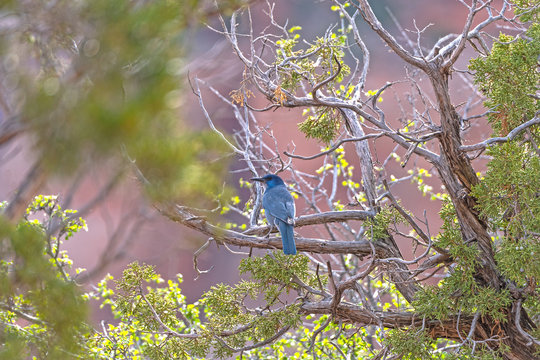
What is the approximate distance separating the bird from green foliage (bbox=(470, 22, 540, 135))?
4.57ft

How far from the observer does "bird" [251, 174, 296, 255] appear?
3.93 meters

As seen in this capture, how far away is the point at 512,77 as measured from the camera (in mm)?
3553

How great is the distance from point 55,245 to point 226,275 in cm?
370

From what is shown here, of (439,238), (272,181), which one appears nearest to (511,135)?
(439,238)

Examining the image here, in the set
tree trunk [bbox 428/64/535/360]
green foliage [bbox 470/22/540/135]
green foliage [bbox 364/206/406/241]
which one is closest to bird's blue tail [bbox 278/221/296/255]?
green foliage [bbox 364/206/406/241]

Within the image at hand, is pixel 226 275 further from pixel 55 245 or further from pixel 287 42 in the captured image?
pixel 287 42

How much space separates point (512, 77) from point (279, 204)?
5.35 ft

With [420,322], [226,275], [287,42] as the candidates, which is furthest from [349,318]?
[226,275]

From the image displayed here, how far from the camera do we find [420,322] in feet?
12.5

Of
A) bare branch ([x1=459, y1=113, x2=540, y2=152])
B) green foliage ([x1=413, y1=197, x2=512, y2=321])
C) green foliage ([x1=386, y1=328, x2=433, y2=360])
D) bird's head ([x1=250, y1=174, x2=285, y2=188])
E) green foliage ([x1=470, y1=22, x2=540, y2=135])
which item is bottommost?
green foliage ([x1=386, y1=328, x2=433, y2=360])

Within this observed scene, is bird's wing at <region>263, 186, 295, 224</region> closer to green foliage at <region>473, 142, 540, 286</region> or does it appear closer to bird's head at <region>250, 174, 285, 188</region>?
bird's head at <region>250, 174, 285, 188</region>

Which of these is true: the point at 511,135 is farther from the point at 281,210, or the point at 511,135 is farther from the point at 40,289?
the point at 40,289

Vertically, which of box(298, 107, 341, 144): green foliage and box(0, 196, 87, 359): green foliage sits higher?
box(298, 107, 341, 144): green foliage

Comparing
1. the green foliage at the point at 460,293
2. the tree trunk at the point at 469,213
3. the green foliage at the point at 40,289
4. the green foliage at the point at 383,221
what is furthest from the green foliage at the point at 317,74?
the green foliage at the point at 40,289
